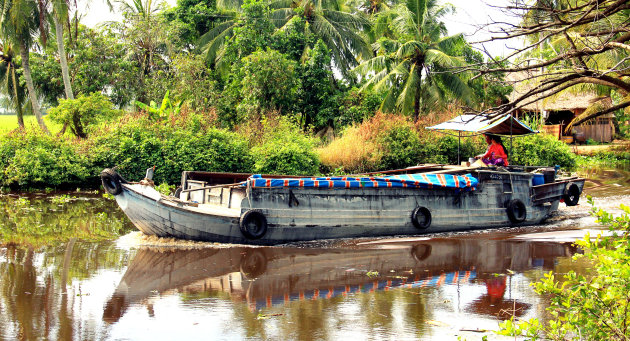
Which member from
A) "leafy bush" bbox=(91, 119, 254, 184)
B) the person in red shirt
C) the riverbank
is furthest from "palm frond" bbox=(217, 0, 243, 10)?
the riverbank

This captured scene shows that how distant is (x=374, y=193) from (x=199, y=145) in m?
8.73

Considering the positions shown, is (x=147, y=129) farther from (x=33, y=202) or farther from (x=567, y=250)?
(x=567, y=250)

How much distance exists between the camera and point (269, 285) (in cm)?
845

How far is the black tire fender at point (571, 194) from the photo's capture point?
14281mm

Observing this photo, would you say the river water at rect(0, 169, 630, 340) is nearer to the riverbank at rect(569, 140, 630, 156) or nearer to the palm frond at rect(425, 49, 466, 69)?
the palm frond at rect(425, 49, 466, 69)

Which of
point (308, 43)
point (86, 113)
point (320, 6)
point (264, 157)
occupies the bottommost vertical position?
point (264, 157)

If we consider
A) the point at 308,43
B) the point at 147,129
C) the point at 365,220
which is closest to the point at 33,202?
the point at 147,129

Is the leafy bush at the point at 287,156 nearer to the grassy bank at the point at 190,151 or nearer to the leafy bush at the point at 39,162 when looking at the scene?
the grassy bank at the point at 190,151

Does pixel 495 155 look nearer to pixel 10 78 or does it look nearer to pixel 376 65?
pixel 376 65

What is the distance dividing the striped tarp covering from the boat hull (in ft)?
0.38

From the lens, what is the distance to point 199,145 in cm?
1892

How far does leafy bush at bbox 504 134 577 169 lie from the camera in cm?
2316

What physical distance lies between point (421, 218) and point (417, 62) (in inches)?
Result: 576

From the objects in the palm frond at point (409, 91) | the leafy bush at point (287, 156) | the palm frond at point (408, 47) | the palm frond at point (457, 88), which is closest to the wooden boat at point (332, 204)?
the leafy bush at point (287, 156)
